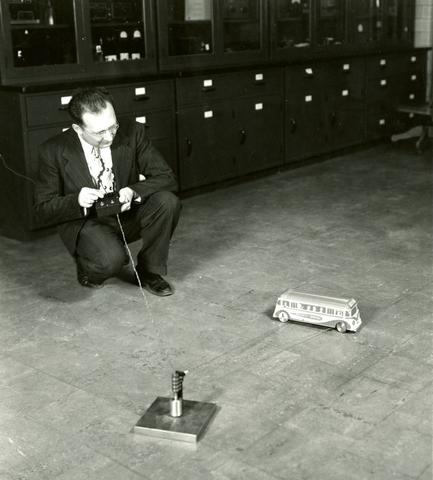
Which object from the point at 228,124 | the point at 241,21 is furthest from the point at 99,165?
the point at 241,21

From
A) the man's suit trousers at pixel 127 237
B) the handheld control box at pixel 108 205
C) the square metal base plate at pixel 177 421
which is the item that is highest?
the handheld control box at pixel 108 205

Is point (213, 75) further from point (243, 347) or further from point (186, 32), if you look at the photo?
point (243, 347)

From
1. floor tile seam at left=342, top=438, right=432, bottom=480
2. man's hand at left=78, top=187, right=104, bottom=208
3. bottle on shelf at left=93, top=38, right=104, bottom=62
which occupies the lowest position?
floor tile seam at left=342, top=438, right=432, bottom=480

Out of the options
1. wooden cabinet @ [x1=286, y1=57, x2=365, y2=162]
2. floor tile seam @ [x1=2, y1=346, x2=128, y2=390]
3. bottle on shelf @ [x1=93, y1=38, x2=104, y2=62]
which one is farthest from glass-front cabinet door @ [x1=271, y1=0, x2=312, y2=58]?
floor tile seam @ [x1=2, y1=346, x2=128, y2=390]

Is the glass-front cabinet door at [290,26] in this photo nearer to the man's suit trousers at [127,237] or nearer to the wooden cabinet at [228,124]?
the wooden cabinet at [228,124]

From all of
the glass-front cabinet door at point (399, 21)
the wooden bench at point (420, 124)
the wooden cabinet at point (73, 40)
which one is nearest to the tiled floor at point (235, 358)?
the wooden cabinet at point (73, 40)

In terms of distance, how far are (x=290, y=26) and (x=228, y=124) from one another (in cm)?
151

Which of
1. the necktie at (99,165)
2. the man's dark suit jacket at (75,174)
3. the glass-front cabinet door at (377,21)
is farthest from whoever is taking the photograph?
the glass-front cabinet door at (377,21)

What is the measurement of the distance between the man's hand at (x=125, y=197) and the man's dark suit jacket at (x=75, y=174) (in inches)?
3.8

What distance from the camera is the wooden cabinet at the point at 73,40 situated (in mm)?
4617

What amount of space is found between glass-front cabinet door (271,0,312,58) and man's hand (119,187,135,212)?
3.47 metres

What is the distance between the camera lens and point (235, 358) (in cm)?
293

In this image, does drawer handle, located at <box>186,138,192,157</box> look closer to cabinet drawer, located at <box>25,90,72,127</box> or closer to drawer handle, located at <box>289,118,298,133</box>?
cabinet drawer, located at <box>25,90,72,127</box>

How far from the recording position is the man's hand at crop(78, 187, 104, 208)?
3.29 m
